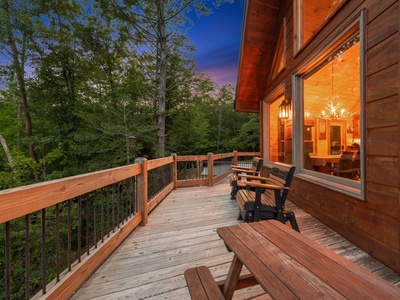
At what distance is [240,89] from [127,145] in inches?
171

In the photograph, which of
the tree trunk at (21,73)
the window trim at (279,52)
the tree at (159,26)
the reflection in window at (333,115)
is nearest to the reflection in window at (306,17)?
the window trim at (279,52)

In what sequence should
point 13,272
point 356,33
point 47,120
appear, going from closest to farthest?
point 356,33, point 13,272, point 47,120

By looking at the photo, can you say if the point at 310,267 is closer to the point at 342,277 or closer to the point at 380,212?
the point at 342,277

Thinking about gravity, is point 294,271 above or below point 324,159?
below

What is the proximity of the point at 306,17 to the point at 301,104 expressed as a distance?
1540 millimetres

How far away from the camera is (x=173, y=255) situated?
6.32ft

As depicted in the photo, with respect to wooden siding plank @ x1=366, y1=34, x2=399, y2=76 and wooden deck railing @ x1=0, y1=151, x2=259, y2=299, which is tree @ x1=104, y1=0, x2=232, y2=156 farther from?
wooden siding plank @ x1=366, y1=34, x2=399, y2=76

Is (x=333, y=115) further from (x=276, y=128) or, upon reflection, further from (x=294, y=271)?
(x=294, y=271)

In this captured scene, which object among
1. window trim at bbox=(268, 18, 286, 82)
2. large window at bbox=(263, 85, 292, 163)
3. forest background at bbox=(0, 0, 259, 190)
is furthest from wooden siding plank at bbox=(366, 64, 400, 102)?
forest background at bbox=(0, 0, 259, 190)

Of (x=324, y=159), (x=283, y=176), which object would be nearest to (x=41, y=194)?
(x=283, y=176)

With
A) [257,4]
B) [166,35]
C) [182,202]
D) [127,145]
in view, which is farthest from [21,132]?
[257,4]

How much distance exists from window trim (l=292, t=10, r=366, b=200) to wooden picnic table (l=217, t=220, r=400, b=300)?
157 centimetres

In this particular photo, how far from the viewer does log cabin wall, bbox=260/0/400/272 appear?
162 cm

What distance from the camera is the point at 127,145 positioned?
6684mm
